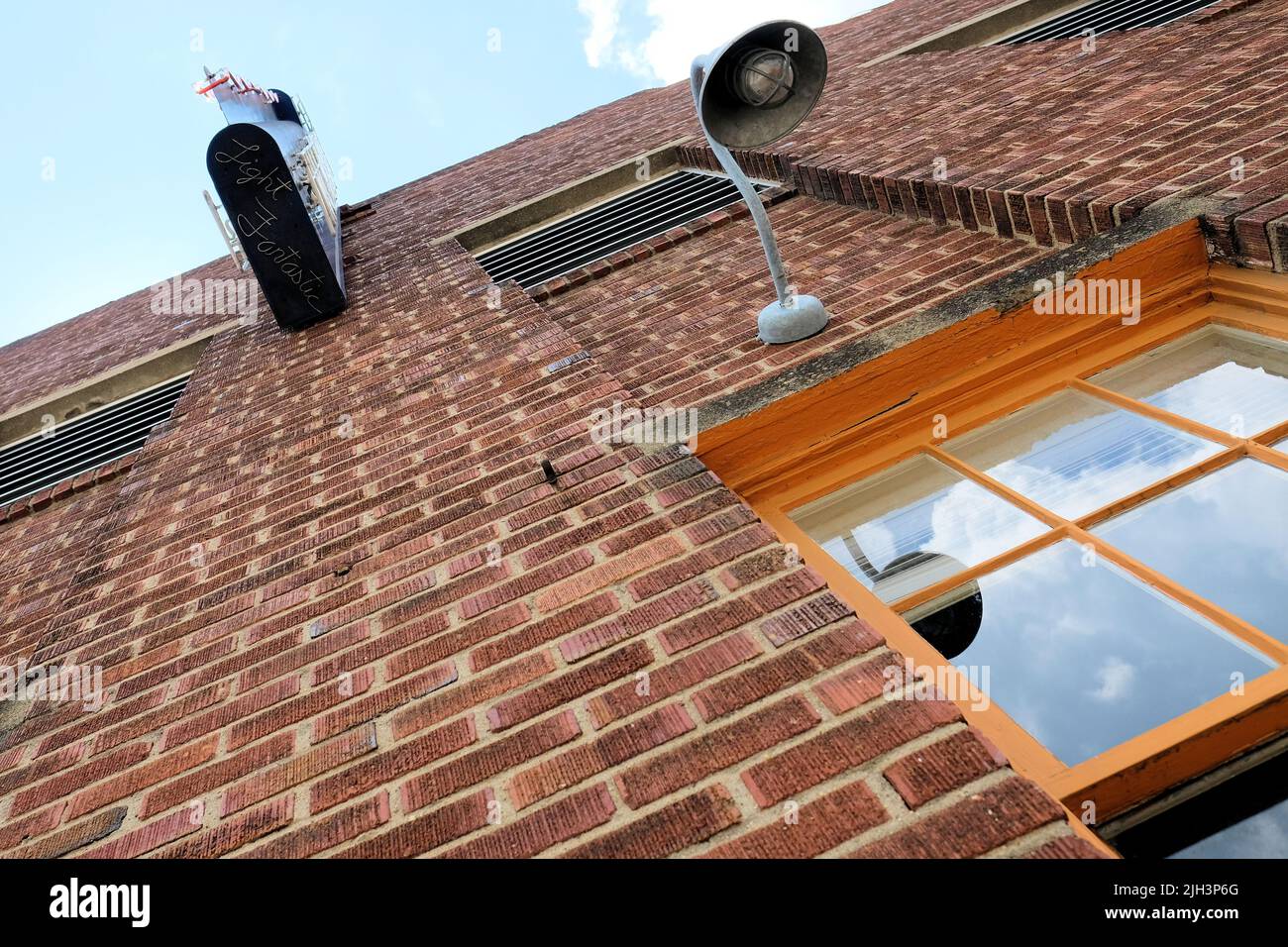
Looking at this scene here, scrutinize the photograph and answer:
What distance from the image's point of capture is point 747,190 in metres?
2.89

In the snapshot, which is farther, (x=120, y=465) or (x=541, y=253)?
(x=541, y=253)

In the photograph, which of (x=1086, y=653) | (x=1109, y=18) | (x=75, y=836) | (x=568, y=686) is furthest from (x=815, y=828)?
(x=1109, y=18)

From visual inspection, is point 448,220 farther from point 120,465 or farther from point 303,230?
point 120,465

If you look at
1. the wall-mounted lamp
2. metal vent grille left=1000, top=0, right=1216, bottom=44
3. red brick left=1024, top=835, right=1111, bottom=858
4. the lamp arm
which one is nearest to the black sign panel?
the lamp arm

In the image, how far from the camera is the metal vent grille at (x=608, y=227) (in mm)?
5477

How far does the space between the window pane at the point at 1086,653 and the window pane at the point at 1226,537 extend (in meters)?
0.09

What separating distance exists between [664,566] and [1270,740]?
49.2 inches

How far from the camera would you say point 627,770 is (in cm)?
166

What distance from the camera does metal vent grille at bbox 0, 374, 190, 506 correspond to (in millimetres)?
5352

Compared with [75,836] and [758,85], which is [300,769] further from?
[758,85]

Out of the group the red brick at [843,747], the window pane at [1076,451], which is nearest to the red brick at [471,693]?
the red brick at [843,747]

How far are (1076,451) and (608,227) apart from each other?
4087mm

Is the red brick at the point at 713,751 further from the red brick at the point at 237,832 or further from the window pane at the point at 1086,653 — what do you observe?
the red brick at the point at 237,832
